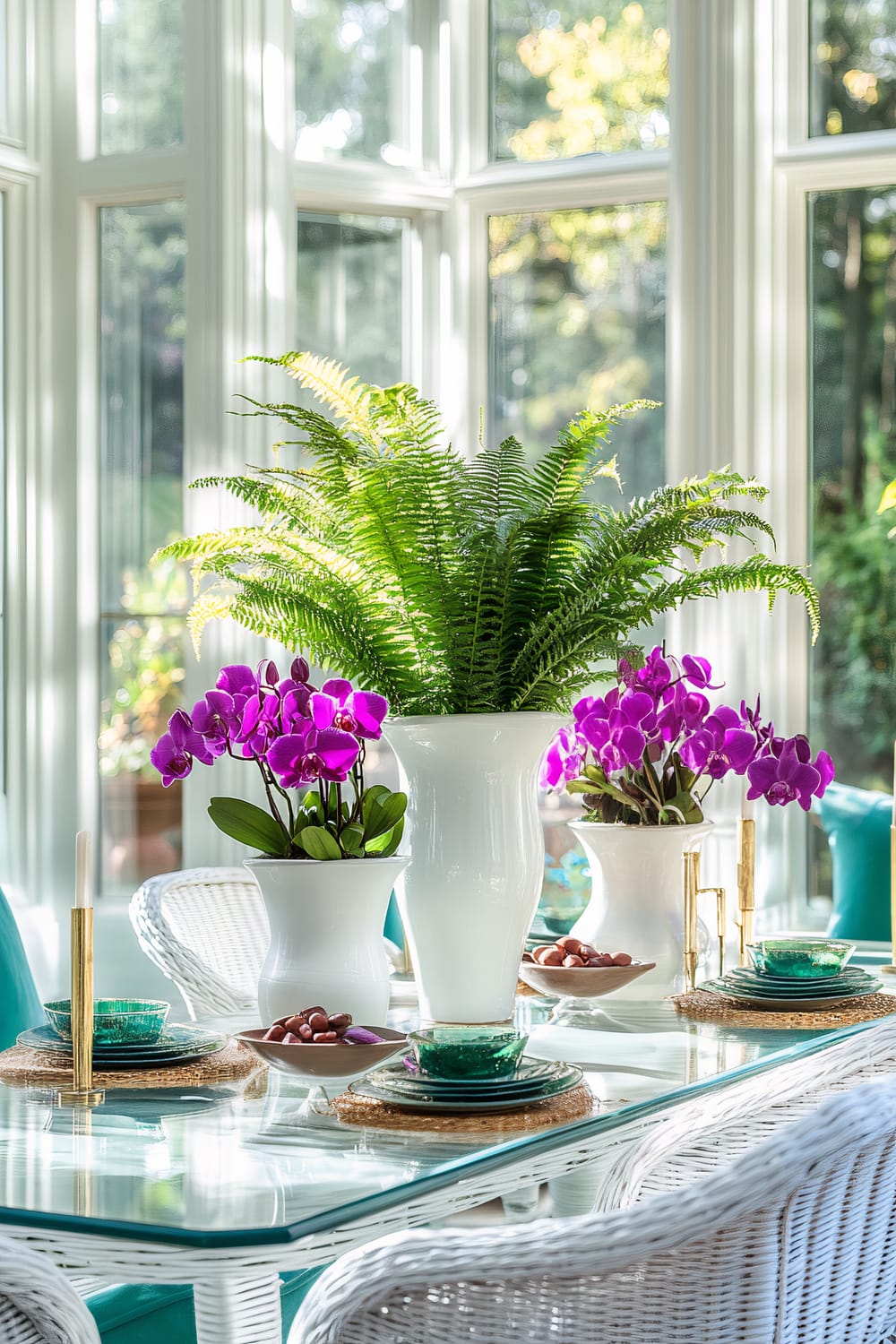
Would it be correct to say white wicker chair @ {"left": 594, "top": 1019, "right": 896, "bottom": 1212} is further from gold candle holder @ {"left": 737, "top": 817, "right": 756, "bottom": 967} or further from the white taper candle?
the white taper candle

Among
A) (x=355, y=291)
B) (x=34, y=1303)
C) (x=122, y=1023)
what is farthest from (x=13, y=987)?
(x=355, y=291)

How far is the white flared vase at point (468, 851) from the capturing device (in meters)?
1.77

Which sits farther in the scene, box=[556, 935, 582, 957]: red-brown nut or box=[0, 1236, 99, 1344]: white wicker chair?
box=[556, 935, 582, 957]: red-brown nut

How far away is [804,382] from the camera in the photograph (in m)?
3.79

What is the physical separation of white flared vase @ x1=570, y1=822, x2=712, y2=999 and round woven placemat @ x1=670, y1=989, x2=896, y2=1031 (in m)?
0.09

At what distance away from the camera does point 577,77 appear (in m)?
3.88

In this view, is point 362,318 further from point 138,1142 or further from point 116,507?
point 138,1142

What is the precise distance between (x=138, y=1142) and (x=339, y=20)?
10.5 ft

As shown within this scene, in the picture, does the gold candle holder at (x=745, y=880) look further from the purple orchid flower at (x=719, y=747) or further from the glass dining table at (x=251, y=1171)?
the glass dining table at (x=251, y=1171)

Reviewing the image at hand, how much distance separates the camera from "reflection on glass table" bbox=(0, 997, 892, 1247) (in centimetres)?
110

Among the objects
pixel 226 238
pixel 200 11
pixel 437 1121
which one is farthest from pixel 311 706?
pixel 200 11

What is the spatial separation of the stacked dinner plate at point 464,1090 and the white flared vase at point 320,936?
182 mm

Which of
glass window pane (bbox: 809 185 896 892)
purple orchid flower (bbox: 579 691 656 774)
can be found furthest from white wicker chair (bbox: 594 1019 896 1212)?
glass window pane (bbox: 809 185 896 892)

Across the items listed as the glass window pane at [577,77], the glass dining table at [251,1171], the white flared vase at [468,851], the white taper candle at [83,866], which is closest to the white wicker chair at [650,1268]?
the glass dining table at [251,1171]
